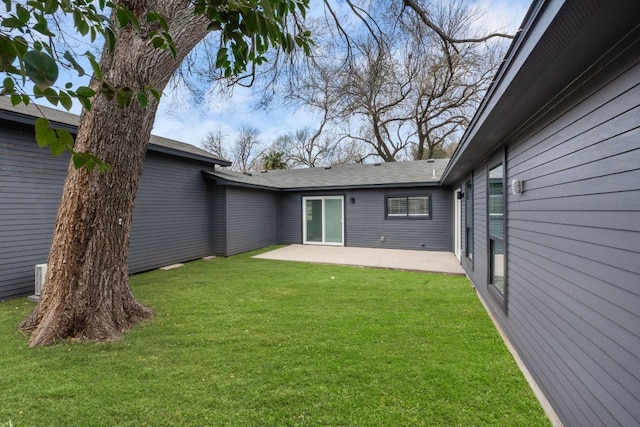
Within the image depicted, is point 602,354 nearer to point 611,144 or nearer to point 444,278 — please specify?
point 611,144

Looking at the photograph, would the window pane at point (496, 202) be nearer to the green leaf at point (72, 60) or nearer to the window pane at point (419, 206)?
the green leaf at point (72, 60)

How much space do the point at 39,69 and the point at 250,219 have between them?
9351 millimetres

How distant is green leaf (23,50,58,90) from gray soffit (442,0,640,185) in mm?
1800

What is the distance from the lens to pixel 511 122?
289cm

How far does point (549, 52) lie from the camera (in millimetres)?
1653

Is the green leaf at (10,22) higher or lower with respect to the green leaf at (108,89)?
higher

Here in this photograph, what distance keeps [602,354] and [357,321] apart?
2.47m

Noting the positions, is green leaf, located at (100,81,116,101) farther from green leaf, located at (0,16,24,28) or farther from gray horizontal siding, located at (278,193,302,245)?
gray horizontal siding, located at (278,193,302,245)

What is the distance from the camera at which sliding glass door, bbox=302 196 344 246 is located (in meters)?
10.8

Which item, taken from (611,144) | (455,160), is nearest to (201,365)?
(611,144)

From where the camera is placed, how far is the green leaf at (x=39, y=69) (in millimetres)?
694

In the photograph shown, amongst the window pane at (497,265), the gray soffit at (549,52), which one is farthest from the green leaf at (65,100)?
the window pane at (497,265)

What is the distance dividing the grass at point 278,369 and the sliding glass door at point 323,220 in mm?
6233

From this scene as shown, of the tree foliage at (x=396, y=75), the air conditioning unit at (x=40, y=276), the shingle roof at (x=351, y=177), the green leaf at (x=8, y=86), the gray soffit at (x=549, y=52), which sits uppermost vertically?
the tree foliage at (x=396, y=75)
